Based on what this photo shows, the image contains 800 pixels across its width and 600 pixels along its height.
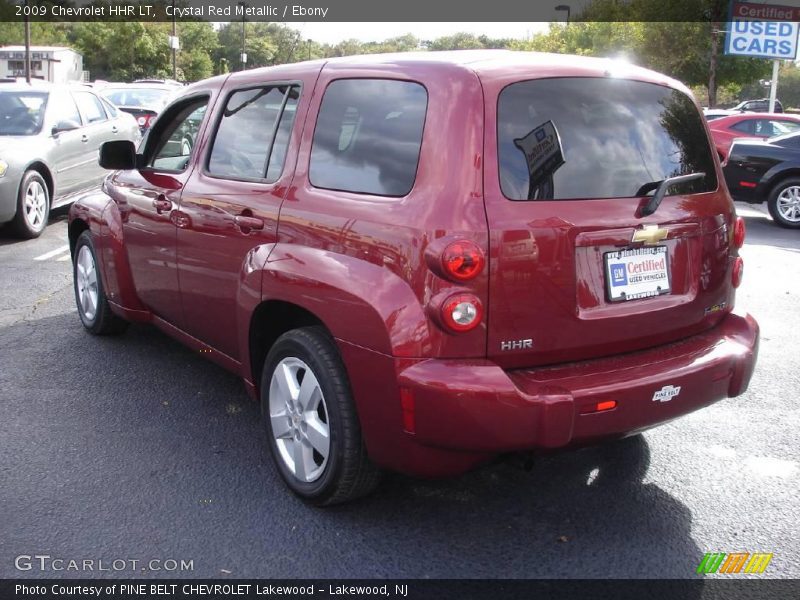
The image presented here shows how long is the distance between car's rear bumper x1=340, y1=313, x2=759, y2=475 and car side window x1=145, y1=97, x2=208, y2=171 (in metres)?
2.10

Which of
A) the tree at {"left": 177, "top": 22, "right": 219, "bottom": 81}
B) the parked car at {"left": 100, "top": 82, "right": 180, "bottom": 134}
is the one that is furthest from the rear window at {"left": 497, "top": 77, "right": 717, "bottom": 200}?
the tree at {"left": 177, "top": 22, "right": 219, "bottom": 81}

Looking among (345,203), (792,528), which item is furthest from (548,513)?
(345,203)

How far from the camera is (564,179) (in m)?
2.97

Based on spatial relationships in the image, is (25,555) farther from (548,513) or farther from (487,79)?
(487,79)

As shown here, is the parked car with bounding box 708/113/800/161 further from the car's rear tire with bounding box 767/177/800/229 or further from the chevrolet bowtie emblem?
the chevrolet bowtie emblem

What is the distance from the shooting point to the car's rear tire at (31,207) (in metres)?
9.08

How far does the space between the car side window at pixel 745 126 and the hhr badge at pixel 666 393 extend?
13.7m

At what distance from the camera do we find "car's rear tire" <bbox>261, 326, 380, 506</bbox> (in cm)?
312

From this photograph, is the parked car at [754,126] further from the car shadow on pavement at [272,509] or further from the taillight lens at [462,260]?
the taillight lens at [462,260]

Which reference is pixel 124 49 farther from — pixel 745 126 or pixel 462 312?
pixel 462 312

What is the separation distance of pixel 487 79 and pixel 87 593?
7.33 ft

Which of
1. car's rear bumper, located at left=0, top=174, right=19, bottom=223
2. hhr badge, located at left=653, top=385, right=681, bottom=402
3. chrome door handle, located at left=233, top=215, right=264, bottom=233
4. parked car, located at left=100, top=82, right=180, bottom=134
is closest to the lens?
hhr badge, located at left=653, top=385, right=681, bottom=402

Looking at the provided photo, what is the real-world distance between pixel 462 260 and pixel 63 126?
8710mm

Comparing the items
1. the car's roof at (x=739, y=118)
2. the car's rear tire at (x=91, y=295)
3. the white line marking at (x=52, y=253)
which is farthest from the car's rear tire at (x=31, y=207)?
the car's roof at (x=739, y=118)
